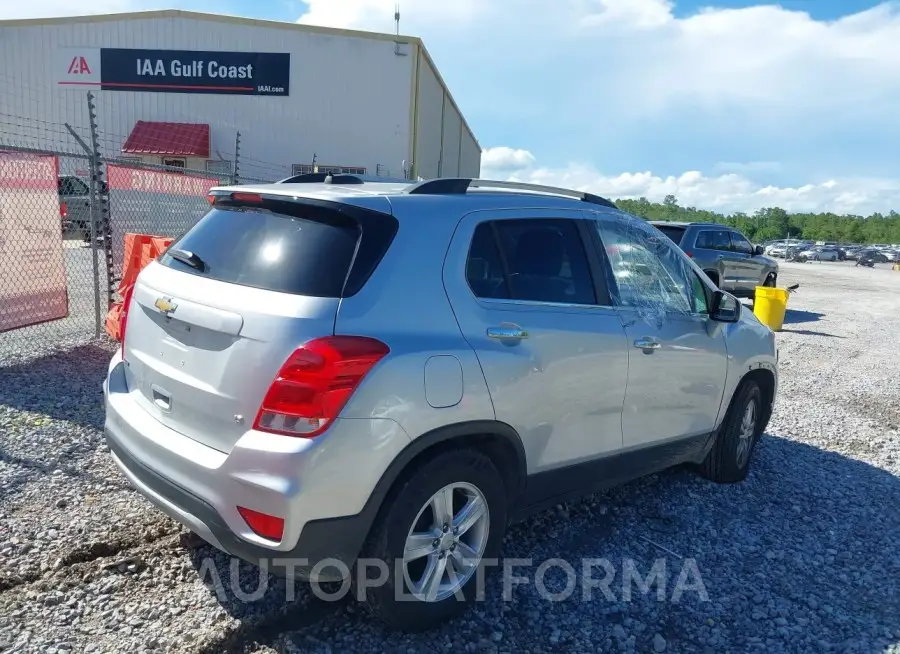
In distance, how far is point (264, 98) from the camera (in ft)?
79.5

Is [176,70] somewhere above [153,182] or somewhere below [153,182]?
above

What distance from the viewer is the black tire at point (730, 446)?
451 centimetres

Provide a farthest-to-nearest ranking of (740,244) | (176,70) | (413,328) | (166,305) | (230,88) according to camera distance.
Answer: (176,70)
(230,88)
(740,244)
(166,305)
(413,328)

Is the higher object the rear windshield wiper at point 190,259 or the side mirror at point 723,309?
the rear windshield wiper at point 190,259

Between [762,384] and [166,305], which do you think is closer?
[166,305]

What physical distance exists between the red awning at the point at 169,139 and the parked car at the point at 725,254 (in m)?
17.2

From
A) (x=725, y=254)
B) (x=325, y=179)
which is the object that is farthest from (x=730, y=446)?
(x=725, y=254)

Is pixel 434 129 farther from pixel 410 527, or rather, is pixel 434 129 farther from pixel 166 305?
pixel 410 527

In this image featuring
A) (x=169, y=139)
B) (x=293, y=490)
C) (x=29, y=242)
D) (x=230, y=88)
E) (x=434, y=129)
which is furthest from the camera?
(x=434, y=129)

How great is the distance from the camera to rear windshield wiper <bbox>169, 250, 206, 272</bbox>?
284 centimetres

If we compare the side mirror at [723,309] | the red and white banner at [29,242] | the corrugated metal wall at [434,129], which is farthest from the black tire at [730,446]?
the corrugated metal wall at [434,129]

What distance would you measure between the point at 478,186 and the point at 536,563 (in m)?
1.95

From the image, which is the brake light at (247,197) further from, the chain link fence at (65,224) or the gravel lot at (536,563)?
the chain link fence at (65,224)

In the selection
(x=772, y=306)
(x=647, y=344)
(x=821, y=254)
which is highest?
(x=647, y=344)
